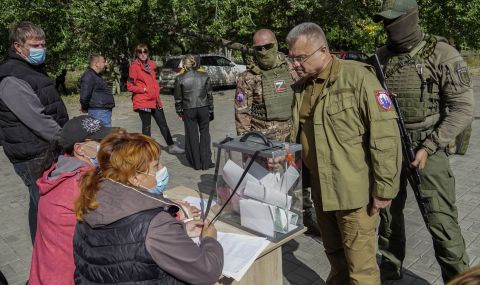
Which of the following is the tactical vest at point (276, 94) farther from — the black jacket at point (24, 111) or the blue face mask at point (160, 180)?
the blue face mask at point (160, 180)

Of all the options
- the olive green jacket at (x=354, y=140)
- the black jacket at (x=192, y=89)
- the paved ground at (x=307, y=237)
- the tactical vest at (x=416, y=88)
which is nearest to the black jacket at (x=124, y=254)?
the olive green jacket at (x=354, y=140)

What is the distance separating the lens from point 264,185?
7.67ft

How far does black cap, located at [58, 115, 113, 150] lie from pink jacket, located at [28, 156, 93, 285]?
0.31m

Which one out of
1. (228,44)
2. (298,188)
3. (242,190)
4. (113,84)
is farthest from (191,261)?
(113,84)

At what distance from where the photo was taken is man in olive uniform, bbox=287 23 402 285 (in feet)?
7.54

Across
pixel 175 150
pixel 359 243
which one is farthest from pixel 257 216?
pixel 175 150

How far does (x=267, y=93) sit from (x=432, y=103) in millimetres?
1659

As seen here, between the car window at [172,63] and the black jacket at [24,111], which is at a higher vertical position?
the car window at [172,63]

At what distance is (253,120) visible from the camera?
13.9 ft

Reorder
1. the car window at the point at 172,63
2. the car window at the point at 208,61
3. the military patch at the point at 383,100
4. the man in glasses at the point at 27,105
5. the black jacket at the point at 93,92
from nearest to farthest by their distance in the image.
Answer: the military patch at the point at 383,100 < the man in glasses at the point at 27,105 < the black jacket at the point at 93,92 < the car window at the point at 172,63 < the car window at the point at 208,61

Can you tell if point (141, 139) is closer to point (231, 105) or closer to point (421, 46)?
point (421, 46)

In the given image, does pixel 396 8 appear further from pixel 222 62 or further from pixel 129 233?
pixel 222 62

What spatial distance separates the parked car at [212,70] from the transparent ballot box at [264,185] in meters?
14.9

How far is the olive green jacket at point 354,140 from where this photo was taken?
2284 millimetres
